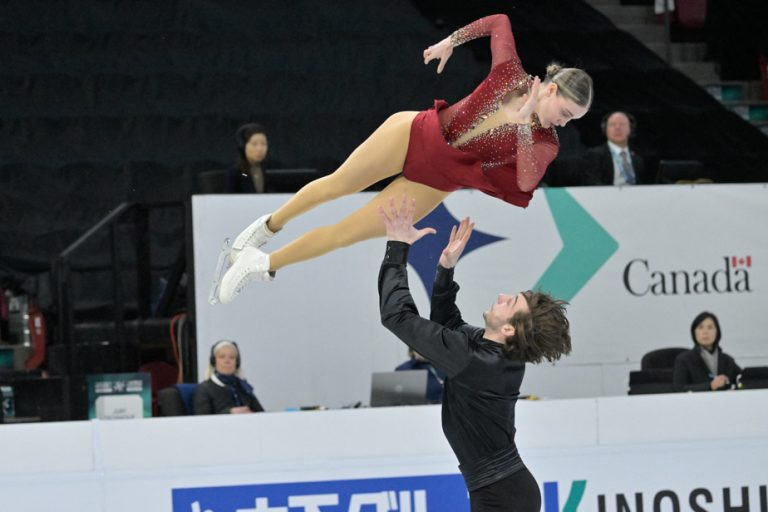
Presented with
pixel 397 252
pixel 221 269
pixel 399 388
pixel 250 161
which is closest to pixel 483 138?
pixel 397 252

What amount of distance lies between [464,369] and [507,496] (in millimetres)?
458

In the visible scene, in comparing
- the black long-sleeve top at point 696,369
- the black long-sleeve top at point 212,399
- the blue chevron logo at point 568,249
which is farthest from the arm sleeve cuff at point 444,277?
the blue chevron logo at point 568,249

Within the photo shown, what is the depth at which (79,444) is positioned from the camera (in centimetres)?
528

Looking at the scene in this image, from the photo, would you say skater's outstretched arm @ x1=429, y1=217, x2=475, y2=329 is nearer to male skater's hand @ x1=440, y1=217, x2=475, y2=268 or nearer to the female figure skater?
male skater's hand @ x1=440, y1=217, x2=475, y2=268

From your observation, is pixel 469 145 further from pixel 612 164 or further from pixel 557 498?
pixel 612 164

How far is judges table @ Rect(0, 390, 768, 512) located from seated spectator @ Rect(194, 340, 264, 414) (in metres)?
1.19

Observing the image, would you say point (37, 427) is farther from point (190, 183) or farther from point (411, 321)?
point (190, 183)

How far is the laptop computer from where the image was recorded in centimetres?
655

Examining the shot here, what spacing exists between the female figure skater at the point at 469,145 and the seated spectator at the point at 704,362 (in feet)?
10.1

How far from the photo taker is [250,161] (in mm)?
7207

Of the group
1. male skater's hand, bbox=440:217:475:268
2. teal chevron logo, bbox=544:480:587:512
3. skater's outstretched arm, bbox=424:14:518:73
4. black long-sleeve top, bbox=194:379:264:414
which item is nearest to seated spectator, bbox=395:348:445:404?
black long-sleeve top, bbox=194:379:264:414

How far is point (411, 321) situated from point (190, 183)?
5.24 meters

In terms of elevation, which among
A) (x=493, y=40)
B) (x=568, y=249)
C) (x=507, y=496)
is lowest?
(x=507, y=496)

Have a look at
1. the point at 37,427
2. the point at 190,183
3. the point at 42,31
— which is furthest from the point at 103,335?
the point at 37,427
